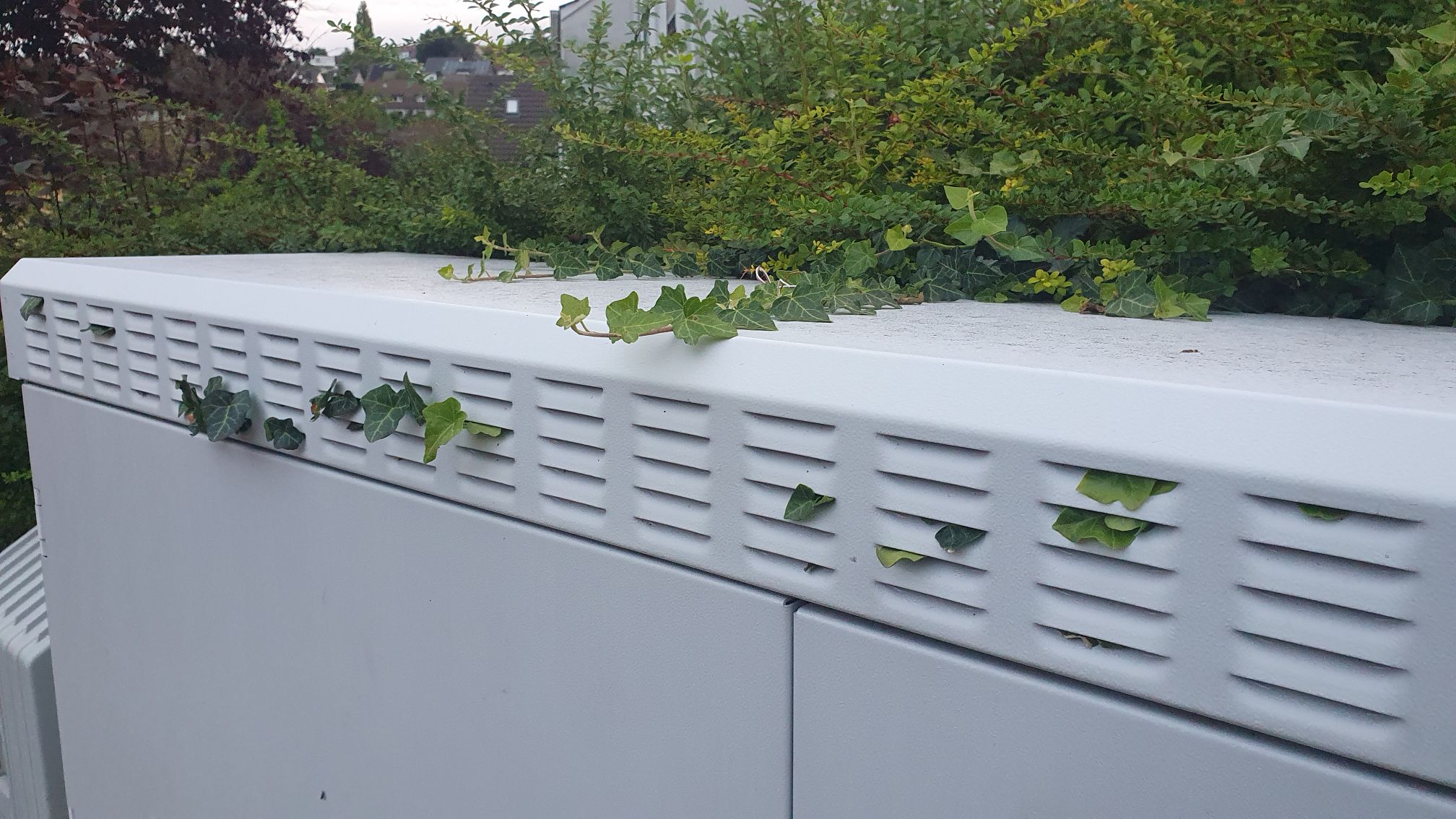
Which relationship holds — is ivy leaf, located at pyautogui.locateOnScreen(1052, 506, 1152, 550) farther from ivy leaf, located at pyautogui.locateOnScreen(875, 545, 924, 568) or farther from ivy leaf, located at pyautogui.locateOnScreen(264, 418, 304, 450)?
ivy leaf, located at pyautogui.locateOnScreen(264, 418, 304, 450)

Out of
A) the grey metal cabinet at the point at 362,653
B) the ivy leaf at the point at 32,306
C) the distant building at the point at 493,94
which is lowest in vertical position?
the grey metal cabinet at the point at 362,653

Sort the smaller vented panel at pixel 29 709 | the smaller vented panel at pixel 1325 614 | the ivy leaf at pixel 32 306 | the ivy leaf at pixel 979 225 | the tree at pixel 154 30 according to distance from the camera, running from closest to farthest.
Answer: the smaller vented panel at pixel 1325 614 < the ivy leaf at pixel 979 225 < the ivy leaf at pixel 32 306 < the smaller vented panel at pixel 29 709 < the tree at pixel 154 30

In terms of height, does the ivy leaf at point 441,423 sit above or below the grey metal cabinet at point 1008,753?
above

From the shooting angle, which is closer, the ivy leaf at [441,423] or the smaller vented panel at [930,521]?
the smaller vented panel at [930,521]

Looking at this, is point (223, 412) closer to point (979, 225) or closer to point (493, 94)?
point (979, 225)

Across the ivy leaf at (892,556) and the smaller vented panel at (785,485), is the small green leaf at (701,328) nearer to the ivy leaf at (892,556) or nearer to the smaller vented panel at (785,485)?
the smaller vented panel at (785,485)

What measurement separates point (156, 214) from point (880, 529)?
10.2 feet

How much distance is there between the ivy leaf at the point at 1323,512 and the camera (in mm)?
588

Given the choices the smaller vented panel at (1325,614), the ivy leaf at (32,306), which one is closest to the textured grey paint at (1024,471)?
the smaller vented panel at (1325,614)

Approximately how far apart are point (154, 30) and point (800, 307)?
12.0 feet

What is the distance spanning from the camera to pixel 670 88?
188cm

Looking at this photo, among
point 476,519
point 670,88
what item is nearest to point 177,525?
point 476,519

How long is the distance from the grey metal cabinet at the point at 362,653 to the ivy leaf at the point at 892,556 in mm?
125

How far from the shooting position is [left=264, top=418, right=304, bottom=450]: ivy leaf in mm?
1283
